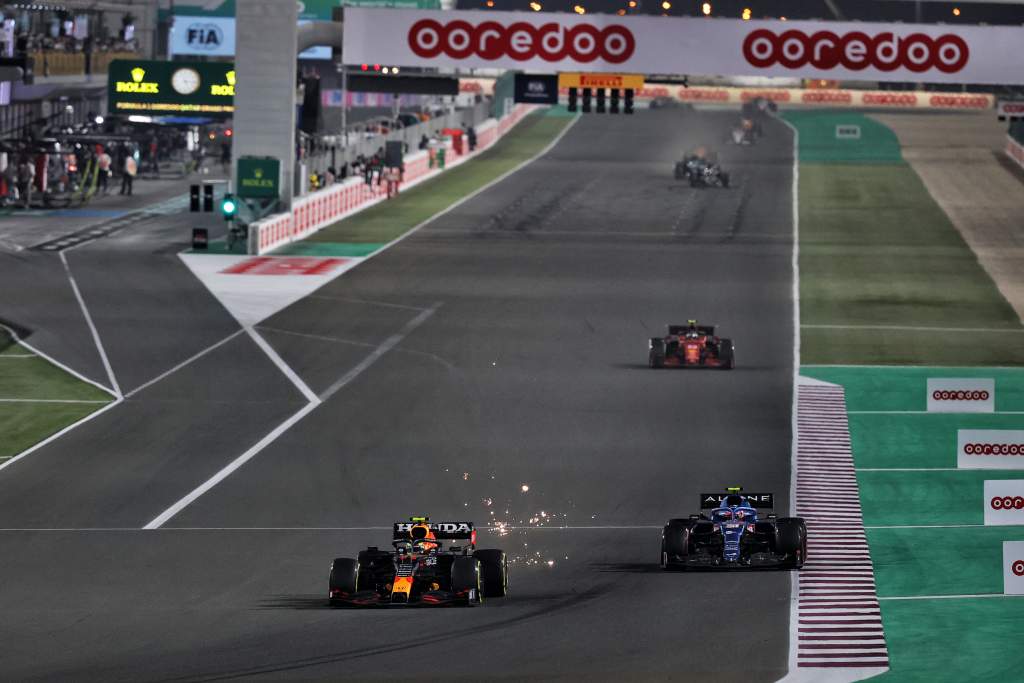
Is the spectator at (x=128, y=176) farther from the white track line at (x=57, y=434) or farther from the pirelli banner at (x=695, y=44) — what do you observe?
the white track line at (x=57, y=434)

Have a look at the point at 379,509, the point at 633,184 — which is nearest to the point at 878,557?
the point at 379,509

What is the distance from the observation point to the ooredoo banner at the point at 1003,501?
22.2 metres

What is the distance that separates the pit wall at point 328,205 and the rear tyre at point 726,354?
73.9 feet

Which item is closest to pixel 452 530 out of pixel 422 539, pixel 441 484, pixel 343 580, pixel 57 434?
pixel 422 539

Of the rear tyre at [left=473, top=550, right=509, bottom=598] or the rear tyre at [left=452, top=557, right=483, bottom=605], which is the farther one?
the rear tyre at [left=473, top=550, right=509, bottom=598]

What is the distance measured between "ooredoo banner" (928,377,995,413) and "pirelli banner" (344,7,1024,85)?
16879 mm

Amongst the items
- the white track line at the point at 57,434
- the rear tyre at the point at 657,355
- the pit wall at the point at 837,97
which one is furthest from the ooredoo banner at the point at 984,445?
the pit wall at the point at 837,97

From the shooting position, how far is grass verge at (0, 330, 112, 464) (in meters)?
32.7

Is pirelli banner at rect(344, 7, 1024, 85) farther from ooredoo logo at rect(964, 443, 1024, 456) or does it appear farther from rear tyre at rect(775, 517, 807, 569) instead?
rear tyre at rect(775, 517, 807, 569)

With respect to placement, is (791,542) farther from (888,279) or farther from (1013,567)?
(888,279)

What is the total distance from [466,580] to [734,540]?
386 cm

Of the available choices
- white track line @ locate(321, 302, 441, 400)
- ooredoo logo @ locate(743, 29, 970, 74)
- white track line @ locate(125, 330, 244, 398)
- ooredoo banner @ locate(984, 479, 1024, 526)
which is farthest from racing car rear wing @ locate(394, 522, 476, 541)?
ooredoo logo @ locate(743, 29, 970, 74)

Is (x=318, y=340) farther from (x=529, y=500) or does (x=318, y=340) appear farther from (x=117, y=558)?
(x=117, y=558)

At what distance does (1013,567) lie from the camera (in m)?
20.7
